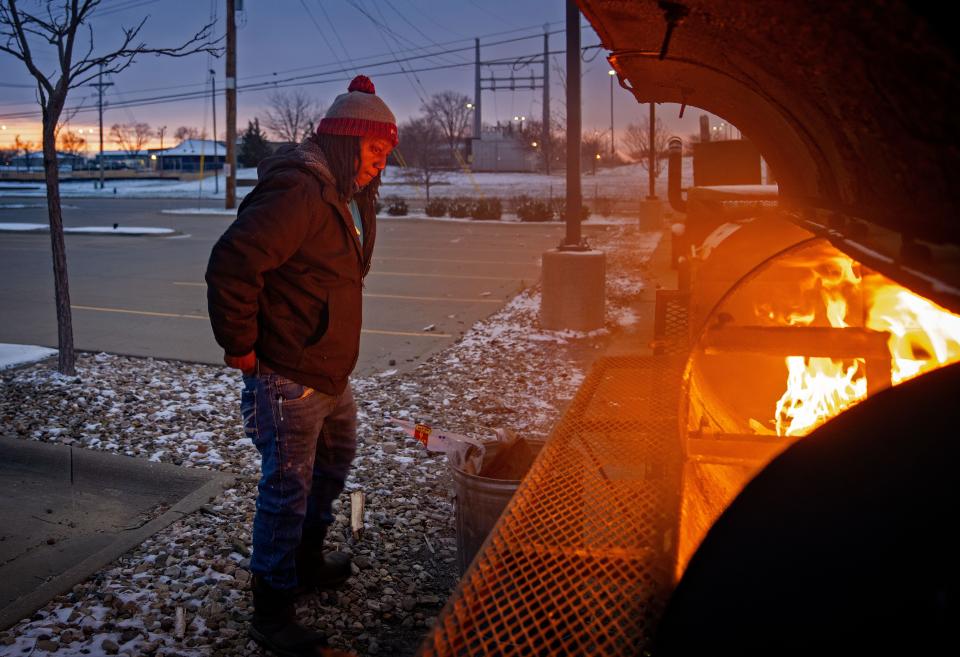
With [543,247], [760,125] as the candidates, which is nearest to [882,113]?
[760,125]

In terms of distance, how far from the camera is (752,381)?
12.5 feet

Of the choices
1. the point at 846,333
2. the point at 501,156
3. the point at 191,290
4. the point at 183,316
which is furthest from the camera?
the point at 501,156

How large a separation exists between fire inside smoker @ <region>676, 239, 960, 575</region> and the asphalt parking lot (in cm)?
400

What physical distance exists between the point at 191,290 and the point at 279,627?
978cm

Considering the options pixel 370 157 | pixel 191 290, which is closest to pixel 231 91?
pixel 191 290

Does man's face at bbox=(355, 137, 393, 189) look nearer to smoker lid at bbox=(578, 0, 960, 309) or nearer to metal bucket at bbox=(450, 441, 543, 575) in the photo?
smoker lid at bbox=(578, 0, 960, 309)

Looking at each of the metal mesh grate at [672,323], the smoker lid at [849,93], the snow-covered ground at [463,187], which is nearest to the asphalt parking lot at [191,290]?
the metal mesh grate at [672,323]

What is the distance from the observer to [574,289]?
833cm

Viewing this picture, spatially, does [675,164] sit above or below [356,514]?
above

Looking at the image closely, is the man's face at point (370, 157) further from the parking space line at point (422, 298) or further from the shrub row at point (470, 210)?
the shrub row at point (470, 210)

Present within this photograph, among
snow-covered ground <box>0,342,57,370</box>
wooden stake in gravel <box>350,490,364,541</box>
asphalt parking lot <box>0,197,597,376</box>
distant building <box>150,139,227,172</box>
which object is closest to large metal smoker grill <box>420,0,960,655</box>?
wooden stake in gravel <box>350,490,364,541</box>

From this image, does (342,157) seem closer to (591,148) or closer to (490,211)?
(490,211)

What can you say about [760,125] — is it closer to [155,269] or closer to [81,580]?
[81,580]

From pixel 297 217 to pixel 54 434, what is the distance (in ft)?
11.2
